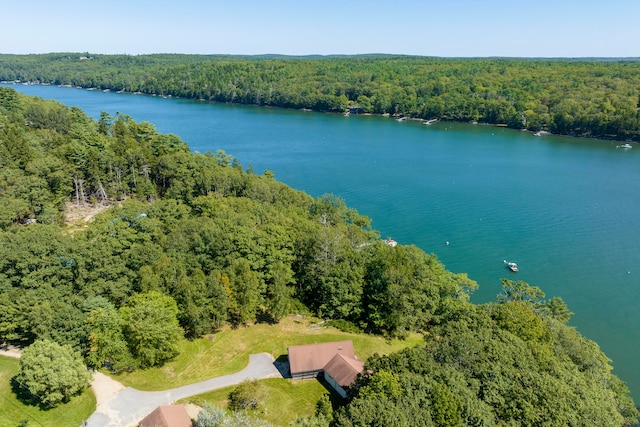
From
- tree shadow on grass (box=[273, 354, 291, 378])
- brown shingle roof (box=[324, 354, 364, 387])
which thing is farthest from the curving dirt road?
brown shingle roof (box=[324, 354, 364, 387])

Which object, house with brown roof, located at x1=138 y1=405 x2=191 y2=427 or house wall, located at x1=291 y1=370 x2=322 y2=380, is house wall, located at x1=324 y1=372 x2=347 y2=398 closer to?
house wall, located at x1=291 y1=370 x2=322 y2=380

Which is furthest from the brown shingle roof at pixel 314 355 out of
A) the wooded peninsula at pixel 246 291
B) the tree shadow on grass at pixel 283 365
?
the wooded peninsula at pixel 246 291

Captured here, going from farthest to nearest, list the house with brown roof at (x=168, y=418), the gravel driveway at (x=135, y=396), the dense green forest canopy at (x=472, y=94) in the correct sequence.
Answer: the dense green forest canopy at (x=472, y=94)
the gravel driveway at (x=135, y=396)
the house with brown roof at (x=168, y=418)

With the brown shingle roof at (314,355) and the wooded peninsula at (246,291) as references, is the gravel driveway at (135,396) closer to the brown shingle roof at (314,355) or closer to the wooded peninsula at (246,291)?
the brown shingle roof at (314,355)

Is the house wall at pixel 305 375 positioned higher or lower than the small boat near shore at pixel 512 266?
higher

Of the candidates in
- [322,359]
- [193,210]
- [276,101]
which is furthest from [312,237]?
[276,101]

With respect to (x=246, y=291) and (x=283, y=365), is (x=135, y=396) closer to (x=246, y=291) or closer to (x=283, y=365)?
(x=283, y=365)

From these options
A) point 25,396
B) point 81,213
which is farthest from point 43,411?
point 81,213
